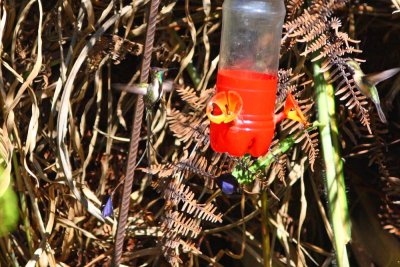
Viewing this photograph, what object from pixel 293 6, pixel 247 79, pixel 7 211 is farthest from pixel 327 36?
pixel 7 211

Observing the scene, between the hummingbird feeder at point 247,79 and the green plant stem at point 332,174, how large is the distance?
0.20 metres

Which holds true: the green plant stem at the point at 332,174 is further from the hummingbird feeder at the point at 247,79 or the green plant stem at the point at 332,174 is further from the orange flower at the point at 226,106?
the orange flower at the point at 226,106

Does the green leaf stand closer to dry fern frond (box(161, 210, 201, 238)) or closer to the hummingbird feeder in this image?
dry fern frond (box(161, 210, 201, 238))

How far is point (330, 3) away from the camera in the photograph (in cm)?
168

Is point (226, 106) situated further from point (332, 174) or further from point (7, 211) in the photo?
point (7, 211)

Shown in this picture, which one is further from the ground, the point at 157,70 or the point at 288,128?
the point at 157,70

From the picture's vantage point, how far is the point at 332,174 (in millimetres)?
1762

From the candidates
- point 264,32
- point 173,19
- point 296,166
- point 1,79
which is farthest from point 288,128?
point 1,79

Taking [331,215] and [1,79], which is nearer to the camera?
[331,215]

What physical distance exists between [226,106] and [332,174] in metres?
0.45

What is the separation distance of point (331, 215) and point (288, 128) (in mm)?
232

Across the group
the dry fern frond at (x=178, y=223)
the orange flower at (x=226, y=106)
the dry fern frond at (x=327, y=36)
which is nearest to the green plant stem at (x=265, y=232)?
the dry fern frond at (x=178, y=223)

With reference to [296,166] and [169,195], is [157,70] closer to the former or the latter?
[169,195]

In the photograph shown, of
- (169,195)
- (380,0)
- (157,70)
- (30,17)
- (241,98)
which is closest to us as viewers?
(241,98)
